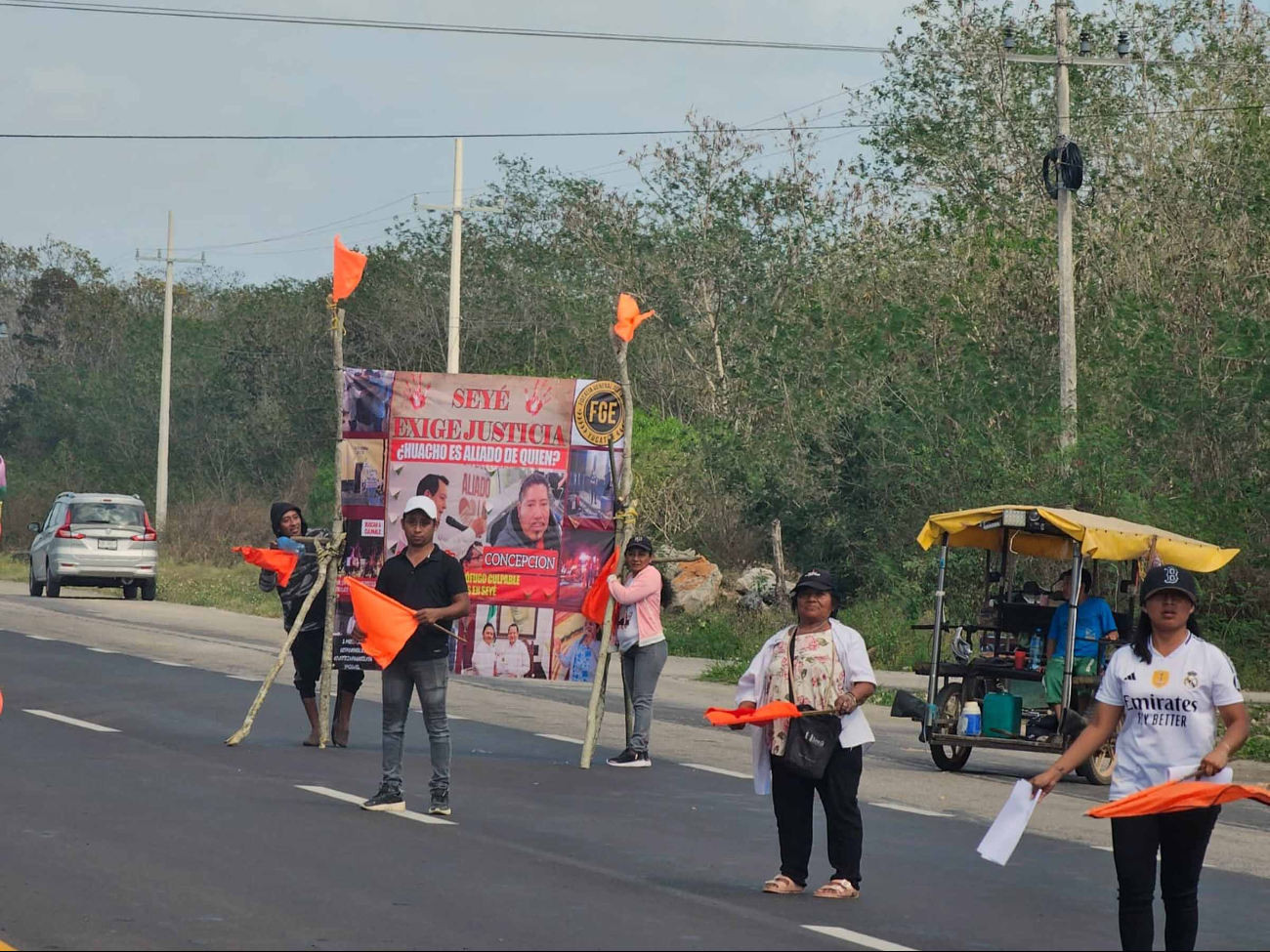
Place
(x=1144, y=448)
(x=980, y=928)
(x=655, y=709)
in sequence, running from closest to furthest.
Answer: (x=980, y=928), (x=655, y=709), (x=1144, y=448)

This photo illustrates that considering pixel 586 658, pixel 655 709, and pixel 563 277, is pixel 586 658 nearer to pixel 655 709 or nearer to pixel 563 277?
pixel 655 709

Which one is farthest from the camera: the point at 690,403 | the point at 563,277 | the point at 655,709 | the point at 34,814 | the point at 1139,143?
the point at 563,277

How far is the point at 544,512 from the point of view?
16.7 metres

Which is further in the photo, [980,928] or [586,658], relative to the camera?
[586,658]

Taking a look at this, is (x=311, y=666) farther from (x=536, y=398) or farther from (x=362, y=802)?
(x=362, y=802)

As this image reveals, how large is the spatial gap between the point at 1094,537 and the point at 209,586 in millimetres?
29453

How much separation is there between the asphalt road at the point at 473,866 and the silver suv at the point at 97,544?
2054cm

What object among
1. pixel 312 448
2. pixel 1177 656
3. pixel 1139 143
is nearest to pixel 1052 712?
pixel 1177 656

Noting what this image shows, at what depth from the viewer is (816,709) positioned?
9164 millimetres

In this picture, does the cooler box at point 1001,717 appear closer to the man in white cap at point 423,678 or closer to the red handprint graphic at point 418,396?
the red handprint graphic at point 418,396

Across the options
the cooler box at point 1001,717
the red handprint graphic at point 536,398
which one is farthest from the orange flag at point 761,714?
the red handprint graphic at point 536,398

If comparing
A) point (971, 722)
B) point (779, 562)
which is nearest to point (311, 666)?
point (971, 722)

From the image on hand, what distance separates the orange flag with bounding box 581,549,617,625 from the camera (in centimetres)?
1566

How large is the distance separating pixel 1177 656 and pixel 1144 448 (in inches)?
698
